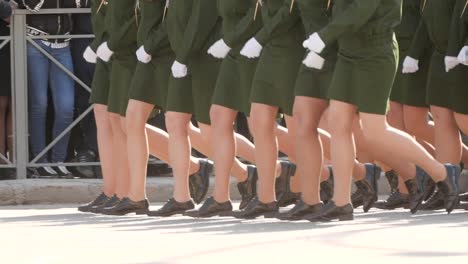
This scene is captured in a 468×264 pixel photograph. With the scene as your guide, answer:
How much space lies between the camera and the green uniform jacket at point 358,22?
1005 cm

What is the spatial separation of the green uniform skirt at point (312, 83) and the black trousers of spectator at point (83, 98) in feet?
13.0

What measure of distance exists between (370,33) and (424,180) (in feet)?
4.25

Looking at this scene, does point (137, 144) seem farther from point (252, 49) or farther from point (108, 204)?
point (252, 49)

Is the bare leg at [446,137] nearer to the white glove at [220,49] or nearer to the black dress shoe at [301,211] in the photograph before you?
the black dress shoe at [301,211]

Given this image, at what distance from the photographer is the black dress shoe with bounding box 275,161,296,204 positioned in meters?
11.5

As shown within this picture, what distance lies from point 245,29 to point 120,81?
135cm

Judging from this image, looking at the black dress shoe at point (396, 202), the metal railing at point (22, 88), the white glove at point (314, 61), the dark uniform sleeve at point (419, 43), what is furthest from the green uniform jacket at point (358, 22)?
A: the metal railing at point (22, 88)

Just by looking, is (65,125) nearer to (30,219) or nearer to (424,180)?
(30,219)

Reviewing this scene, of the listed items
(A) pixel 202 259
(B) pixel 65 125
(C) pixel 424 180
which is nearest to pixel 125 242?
(A) pixel 202 259

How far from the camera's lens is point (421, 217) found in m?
10.9

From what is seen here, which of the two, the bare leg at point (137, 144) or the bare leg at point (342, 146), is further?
the bare leg at point (137, 144)

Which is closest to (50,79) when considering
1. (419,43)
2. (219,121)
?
(219,121)

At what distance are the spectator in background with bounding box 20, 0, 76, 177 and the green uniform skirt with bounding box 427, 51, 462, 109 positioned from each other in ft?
11.5

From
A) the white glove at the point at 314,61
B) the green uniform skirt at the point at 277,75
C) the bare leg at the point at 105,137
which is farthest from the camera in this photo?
the bare leg at the point at 105,137
